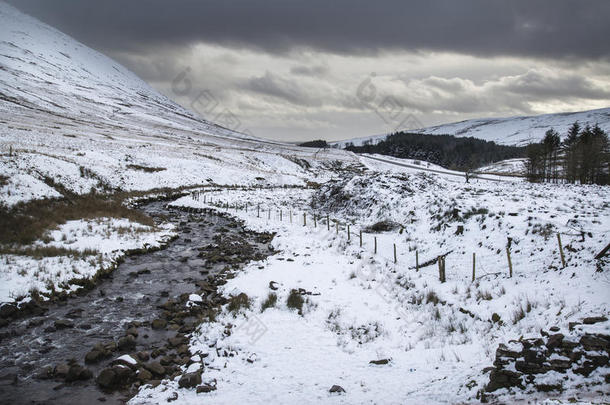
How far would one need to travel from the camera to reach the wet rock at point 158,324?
11172mm

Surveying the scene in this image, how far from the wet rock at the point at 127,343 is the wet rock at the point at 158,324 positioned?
1.03 metres

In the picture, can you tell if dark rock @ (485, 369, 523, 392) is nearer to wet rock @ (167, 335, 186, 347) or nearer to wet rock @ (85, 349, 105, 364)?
wet rock @ (167, 335, 186, 347)

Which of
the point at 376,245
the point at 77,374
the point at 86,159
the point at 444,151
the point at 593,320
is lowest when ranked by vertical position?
the point at 77,374

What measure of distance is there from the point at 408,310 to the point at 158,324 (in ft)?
30.0

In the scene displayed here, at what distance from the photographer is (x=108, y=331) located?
10.8m

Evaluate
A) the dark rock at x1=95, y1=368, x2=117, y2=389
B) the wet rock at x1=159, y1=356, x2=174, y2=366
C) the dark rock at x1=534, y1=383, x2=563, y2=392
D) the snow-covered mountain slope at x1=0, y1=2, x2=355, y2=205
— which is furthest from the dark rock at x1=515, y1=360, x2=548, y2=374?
the snow-covered mountain slope at x1=0, y1=2, x2=355, y2=205

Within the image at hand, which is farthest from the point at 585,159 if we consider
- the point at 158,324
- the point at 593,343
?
the point at 158,324

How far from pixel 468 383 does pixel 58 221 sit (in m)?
25.0

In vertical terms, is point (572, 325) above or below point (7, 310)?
above

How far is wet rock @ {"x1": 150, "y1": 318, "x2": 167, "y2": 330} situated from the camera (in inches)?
440

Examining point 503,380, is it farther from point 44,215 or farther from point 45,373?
point 44,215

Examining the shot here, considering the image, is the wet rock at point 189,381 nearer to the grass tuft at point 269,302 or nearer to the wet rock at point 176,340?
the wet rock at point 176,340

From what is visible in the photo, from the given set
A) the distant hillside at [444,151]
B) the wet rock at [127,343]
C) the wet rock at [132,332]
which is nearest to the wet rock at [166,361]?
the wet rock at [127,343]

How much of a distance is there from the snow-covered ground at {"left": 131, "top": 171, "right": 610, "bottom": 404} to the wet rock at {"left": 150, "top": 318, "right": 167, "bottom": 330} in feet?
4.94
